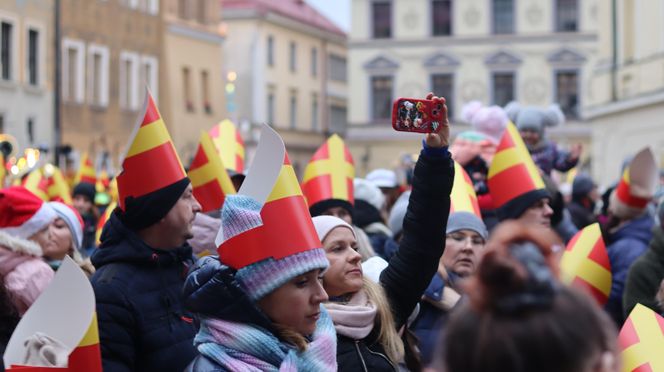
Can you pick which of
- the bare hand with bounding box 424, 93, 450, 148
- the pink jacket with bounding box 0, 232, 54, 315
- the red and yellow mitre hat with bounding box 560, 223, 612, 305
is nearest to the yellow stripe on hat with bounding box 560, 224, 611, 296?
the red and yellow mitre hat with bounding box 560, 223, 612, 305

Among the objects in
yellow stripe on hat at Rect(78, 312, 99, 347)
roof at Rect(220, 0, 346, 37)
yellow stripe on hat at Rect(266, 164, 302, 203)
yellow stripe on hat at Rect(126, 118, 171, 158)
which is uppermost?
roof at Rect(220, 0, 346, 37)

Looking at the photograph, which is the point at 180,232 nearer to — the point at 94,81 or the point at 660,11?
the point at 660,11

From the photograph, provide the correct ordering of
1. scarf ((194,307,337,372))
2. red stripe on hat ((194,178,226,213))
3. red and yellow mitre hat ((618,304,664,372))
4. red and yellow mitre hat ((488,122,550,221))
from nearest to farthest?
scarf ((194,307,337,372)), red and yellow mitre hat ((618,304,664,372)), red stripe on hat ((194,178,226,213)), red and yellow mitre hat ((488,122,550,221))

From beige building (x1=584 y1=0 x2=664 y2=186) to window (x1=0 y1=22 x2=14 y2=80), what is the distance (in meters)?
14.4

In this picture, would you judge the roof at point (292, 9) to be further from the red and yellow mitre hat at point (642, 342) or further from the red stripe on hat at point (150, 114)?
the red and yellow mitre hat at point (642, 342)

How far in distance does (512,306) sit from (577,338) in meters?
0.12

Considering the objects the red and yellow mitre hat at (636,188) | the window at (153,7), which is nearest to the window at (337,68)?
the window at (153,7)

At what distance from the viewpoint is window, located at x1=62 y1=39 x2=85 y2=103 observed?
40.6m

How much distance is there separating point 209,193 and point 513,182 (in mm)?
1500

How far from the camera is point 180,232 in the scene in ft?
17.0

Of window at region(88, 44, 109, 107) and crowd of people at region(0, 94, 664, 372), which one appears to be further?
window at region(88, 44, 109, 107)

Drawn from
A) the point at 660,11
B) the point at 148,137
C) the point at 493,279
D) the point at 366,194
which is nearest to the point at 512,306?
the point at 493,279

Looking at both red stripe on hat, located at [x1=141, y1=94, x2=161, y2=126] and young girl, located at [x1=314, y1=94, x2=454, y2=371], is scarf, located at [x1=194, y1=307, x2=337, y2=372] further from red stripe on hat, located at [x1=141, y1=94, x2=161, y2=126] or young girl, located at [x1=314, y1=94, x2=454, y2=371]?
red stripe on hat, located at [x1=141, y1=94, x2=161, y2=126]

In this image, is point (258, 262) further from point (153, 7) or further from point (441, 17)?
point (441, 17)
